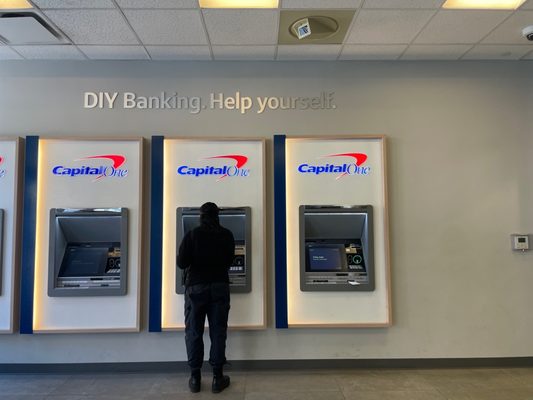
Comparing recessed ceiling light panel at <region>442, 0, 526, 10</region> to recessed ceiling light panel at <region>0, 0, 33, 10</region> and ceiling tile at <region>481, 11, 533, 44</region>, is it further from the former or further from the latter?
recessed ceiling light panel at <region>0, 0, 33, 10</region>

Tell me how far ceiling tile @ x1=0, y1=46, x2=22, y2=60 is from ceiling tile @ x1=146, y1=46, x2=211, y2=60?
124 centimetres

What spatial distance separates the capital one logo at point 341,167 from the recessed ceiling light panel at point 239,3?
139 centimetres

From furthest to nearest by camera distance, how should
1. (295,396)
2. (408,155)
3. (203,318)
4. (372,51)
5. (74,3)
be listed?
(408,155), (372,51), (203,318), (295,396), (74,3)

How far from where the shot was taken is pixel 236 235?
3.54 meters

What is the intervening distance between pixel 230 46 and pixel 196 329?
2.41m

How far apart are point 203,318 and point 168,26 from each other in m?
2.34

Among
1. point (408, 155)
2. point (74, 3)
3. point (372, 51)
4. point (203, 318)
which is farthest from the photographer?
point (408, 155)

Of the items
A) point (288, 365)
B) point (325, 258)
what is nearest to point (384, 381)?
point (288, 365)

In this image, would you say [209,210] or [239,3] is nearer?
[239,3]

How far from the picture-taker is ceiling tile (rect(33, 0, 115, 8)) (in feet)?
9.20

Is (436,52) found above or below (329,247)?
above

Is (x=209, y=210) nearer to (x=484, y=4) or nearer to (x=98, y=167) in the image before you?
(x=98, y=167)

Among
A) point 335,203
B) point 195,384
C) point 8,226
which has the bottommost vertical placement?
point 195,384

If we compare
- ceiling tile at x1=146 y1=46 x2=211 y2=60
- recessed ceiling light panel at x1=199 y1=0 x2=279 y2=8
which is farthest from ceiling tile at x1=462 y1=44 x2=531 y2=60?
ceiling tile at x1=146 y1=46 x2=211 y2=60
